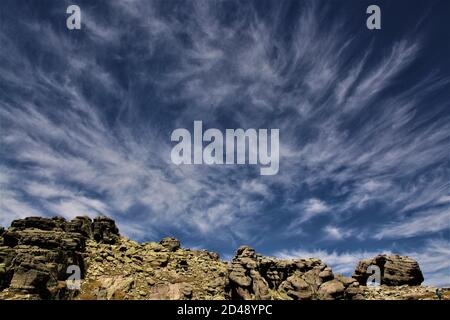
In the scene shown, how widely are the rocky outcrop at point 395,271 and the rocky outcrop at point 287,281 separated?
44.3ft

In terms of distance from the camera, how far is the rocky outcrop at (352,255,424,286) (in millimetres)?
67562

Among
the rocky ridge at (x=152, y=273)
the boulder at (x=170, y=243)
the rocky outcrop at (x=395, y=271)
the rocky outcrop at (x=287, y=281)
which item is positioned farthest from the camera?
the boulder at (x=170, y=243)

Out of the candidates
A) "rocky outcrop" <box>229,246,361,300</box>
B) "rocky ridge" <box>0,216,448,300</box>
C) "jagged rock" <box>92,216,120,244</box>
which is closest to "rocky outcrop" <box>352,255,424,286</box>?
"rocky ridge" <box>0,216,448,300</box>

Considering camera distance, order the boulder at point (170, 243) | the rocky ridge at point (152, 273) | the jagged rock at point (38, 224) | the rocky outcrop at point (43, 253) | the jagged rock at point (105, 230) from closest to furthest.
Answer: the rocky outcrop at point (43, 253) < the rocky ridge at point (152, 273) < the jagged rock at point (38, 224) < the jagged rock at point (105, 230) < the boulder at point (170, 243)

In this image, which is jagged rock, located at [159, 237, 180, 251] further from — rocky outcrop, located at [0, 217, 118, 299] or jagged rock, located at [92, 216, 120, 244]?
rocky outcrop, located at [0, 217, 118, 299]

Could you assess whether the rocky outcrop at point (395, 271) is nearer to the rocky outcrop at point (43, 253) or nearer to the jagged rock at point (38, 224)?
the rocky outcrop at point (43, 253)

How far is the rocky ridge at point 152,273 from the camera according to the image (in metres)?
46.3

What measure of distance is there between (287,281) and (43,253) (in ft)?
144

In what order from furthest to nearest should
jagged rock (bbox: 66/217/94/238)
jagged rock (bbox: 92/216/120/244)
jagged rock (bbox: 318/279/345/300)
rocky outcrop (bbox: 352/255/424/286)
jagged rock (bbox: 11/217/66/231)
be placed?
jagged rock (bbox: 92/216/120/244), jagged rock (bbox: 66/217/94/238), jagged rock (bbox: 11/217/66/231), rocky outcrop (bbox: 352/255/424/286), jagged rock (bbox: 318/279/345/300)

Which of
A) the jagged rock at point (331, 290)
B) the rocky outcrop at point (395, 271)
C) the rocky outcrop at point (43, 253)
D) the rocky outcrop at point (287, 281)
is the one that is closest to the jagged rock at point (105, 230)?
the rocky outcrop at point (43, 253)

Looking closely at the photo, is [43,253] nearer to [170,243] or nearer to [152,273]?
[152,273]

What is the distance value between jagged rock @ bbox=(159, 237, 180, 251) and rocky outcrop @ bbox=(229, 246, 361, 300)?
75.3 feet
